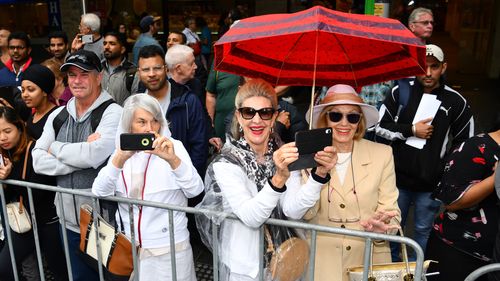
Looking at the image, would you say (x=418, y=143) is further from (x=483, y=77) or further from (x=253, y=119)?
(x=483, y=77)

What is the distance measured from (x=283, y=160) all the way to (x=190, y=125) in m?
2.00

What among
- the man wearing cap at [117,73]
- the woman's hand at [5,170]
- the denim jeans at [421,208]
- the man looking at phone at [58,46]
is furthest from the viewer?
the man looking at phone at [58,46]

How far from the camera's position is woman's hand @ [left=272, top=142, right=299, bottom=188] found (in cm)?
214

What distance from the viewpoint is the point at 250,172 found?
251 cm

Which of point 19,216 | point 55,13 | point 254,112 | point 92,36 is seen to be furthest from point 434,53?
point 55,13

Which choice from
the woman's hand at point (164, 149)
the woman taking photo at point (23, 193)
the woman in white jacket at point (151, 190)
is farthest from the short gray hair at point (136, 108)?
the woman taking photo at point (23, 193)

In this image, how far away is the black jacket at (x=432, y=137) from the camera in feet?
12.6

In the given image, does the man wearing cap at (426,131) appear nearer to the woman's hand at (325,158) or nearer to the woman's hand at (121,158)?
the woman's hand at (325,158)

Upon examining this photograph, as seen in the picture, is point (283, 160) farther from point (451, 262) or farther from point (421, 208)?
point (421, 208)

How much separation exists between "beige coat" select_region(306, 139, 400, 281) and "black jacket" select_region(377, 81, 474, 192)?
4.24ft

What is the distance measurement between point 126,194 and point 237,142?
2.76ft

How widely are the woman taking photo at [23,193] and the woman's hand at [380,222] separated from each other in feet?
7.63

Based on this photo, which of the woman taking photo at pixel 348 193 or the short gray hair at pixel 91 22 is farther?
the short gray hair at pixel 91 22

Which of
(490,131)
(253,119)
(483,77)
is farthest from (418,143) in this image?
(483,77)
